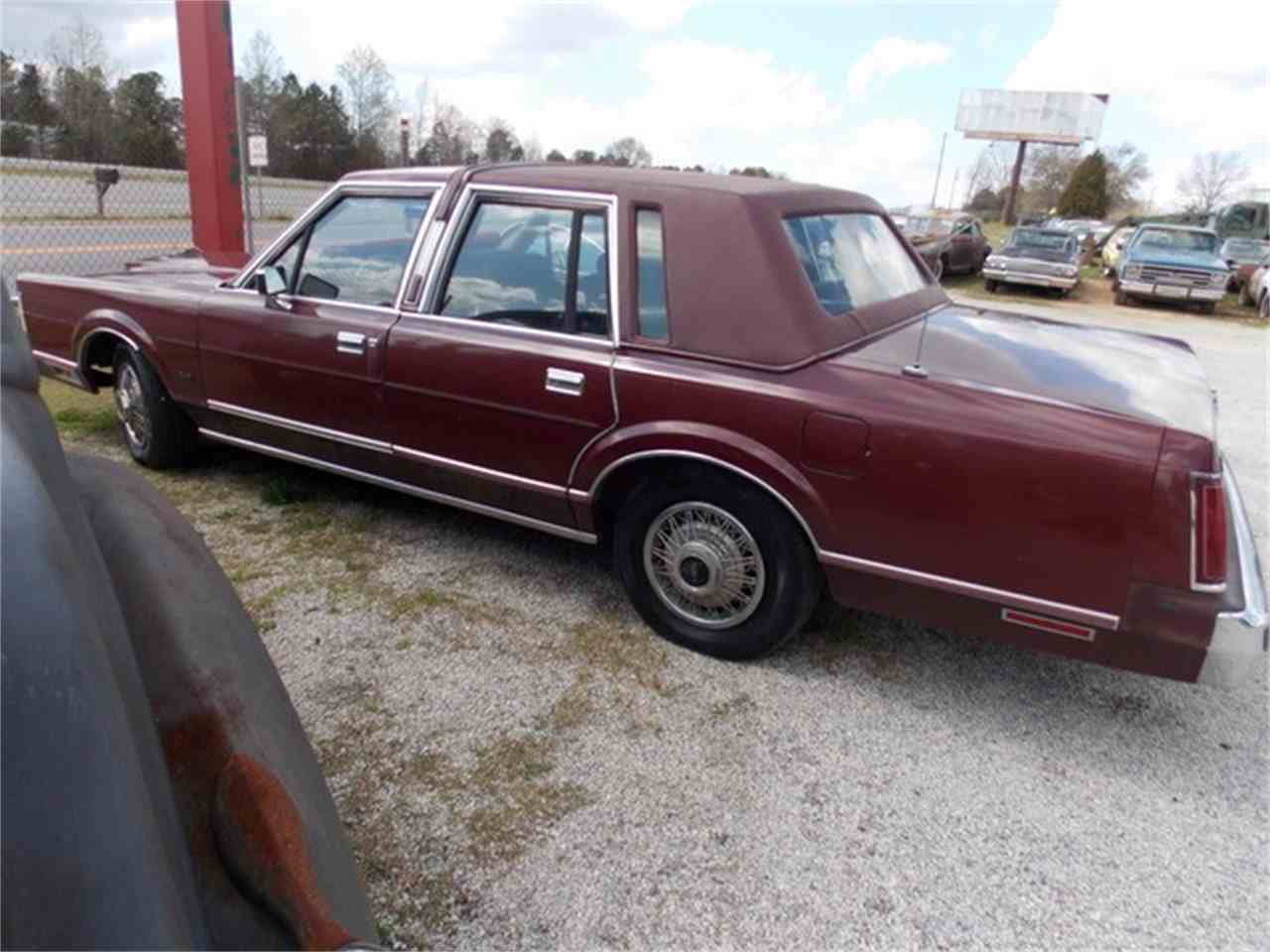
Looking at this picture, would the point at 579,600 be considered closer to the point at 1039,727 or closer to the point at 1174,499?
the point at 1039,727

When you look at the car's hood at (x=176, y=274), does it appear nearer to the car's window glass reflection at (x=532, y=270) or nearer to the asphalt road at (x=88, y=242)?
the car's window glass reflection at (x=532, y=270)

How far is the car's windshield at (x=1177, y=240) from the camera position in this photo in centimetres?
1880

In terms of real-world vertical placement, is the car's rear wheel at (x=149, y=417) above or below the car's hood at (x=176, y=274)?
below

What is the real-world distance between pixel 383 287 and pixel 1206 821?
356 centimetres

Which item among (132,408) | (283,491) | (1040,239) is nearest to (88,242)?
(132,408)

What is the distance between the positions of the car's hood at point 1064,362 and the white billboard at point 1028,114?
5011 centimetres

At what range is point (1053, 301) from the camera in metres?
18.8

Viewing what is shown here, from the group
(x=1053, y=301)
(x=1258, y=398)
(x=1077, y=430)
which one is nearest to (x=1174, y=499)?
(x=1077, y=430)

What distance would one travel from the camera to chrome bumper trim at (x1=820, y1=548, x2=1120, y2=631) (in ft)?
8.87

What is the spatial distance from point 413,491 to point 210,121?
6783mm

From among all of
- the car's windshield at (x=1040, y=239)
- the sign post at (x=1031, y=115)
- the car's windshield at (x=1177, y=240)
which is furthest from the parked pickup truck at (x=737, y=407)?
the sign post at (x=1031, y=115)

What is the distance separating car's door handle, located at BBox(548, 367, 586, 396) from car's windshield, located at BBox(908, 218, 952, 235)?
18.6 meters

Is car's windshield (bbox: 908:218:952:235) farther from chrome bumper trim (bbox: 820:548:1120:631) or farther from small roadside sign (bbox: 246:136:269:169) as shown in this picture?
chrome bumper trim (bbox: 820:548:1120:631)

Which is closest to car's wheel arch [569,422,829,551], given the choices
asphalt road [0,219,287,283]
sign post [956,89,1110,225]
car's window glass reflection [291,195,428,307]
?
car's window glass reflection [291,195,428,307]
